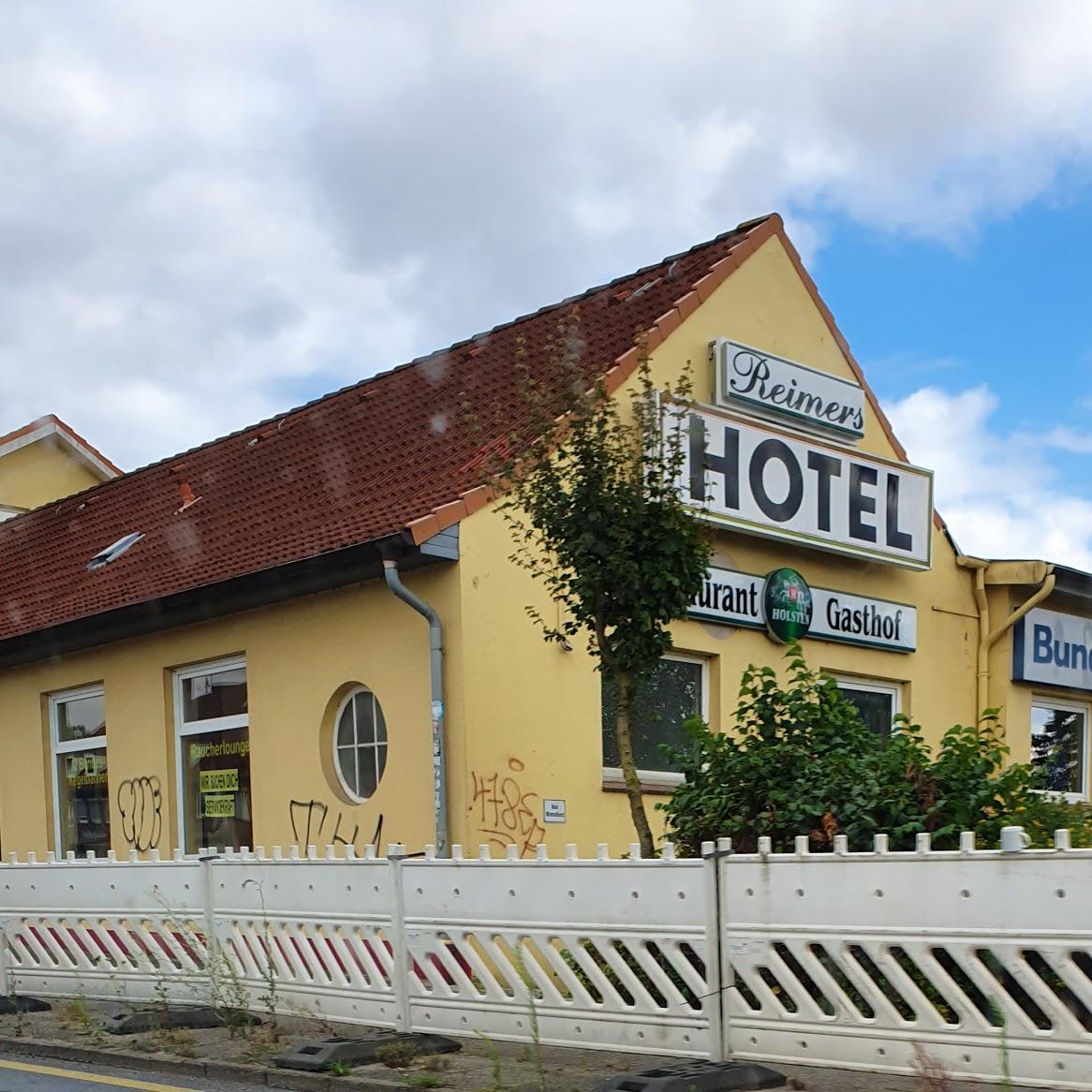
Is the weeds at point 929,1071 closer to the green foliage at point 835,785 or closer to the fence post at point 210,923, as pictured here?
the green foliage at point 835,785

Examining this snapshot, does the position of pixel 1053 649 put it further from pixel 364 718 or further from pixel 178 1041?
pixel 178 1041

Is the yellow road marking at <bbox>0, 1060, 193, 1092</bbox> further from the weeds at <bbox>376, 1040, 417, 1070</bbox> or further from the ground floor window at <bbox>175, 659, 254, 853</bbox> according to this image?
the ground floor window at <bbox>175, 659, 254, 853</bbox>

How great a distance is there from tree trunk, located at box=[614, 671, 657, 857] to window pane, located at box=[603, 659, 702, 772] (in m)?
2.59

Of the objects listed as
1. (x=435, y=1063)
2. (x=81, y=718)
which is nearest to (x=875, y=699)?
(x=81, y=718)

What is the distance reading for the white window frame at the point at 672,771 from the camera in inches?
477

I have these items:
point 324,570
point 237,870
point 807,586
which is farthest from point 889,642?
point 237,870

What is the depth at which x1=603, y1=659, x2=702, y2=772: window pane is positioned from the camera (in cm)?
1225

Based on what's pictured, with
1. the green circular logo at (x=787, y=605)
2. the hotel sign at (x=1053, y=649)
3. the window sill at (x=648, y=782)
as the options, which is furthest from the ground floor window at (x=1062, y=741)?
the window sill at (x=648, y=782)

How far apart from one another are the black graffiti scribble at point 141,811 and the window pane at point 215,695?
0.86 m

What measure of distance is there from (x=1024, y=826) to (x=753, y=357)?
6484 millimetres

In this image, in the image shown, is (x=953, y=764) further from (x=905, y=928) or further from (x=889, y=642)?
(x=889, y=642)

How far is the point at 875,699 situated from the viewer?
592 inches

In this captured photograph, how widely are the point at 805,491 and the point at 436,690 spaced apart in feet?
14.6

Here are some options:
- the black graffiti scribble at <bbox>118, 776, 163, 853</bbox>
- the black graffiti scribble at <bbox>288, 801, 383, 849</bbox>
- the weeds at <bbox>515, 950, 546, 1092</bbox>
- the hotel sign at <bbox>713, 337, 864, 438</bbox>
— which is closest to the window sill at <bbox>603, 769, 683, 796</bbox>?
the black graffiti scribble at <bbox>288, 801, 383, 849</bbox>
